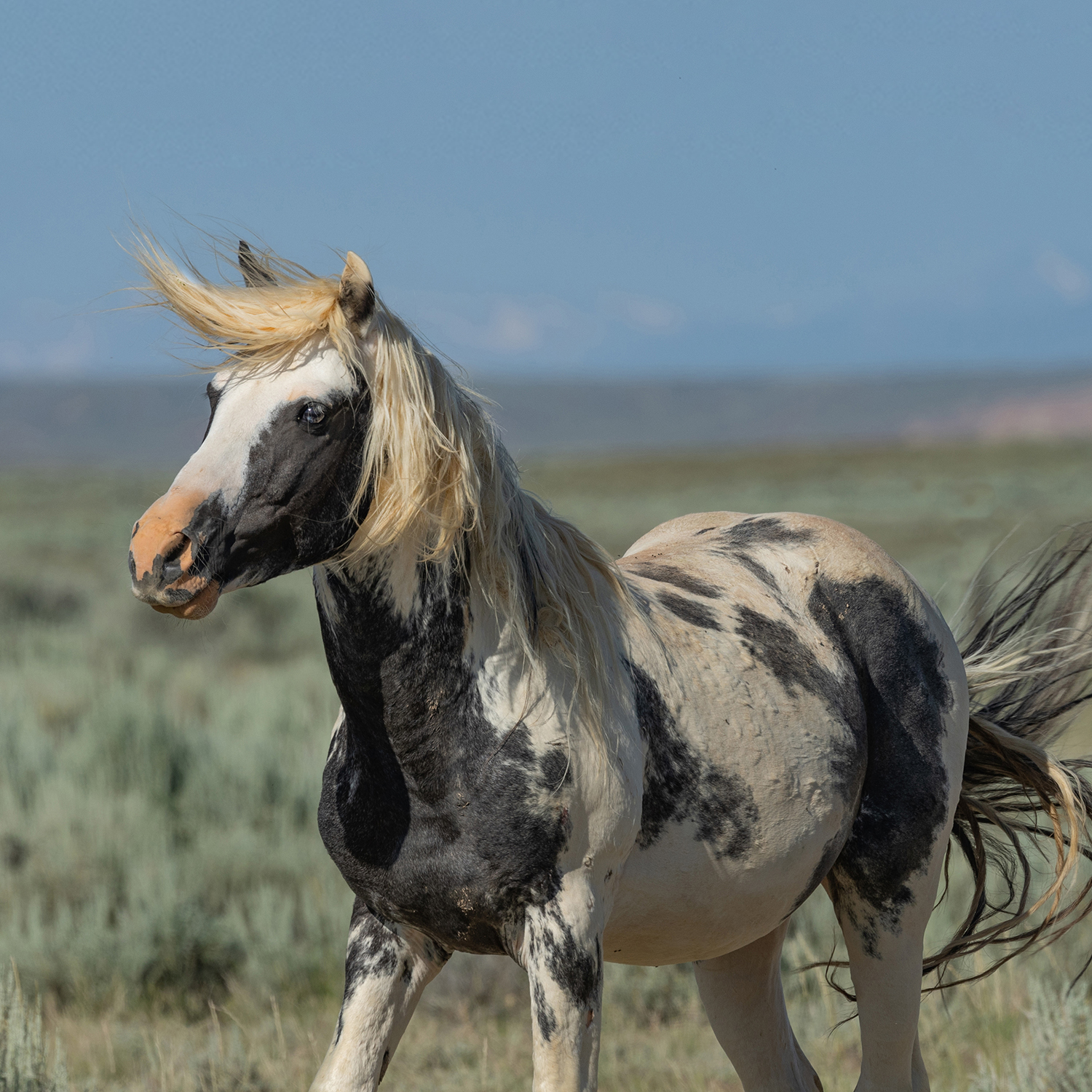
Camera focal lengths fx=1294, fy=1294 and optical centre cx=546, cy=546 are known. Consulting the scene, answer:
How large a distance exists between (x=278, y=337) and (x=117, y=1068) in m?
3.58

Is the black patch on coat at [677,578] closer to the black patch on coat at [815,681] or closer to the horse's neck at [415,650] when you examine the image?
the black patch on coat at [815,681]

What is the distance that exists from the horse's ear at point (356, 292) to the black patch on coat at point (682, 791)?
0.98 metres

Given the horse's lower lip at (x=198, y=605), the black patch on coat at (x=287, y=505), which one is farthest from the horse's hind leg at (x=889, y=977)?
the horse's lower lip at (x=198, y=605)

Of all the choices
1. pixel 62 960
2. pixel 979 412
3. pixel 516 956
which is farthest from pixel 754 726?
pixel 979 412

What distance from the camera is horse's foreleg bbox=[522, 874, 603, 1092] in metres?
2.58

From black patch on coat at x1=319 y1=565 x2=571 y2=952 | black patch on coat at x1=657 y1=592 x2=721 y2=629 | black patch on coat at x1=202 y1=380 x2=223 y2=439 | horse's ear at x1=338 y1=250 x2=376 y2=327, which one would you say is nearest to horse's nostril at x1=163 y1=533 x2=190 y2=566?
black patch on coat at x1=202 y1=380 x2=223 y2=439

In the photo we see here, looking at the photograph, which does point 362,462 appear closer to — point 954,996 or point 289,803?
point 954,996

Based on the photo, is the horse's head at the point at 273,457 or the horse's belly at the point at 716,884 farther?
the horse's belly at the point at 716,884

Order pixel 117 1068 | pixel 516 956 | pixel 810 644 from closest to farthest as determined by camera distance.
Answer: pixel 516 956, pixel 810 644, pixel 117 1068

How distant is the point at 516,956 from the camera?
2.66m

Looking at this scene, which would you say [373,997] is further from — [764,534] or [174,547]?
[764,534]

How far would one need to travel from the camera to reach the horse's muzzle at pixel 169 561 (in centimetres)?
226

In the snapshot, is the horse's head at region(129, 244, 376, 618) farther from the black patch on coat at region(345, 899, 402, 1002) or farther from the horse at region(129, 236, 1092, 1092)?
→ the black patch on coat at region(345, 899, 402, 1002)

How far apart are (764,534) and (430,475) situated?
1.52m
